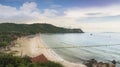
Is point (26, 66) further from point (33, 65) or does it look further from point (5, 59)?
point (5, 59)

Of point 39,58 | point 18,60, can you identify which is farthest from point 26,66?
point 39,58

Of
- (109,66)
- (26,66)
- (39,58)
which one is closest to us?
(26,66)

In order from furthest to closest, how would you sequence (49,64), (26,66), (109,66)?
(109,66) < (49,64) < (26,66)

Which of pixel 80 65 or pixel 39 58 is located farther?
pixel 80 65

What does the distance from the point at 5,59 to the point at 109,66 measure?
24402 mm

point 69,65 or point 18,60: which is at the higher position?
point 18,60

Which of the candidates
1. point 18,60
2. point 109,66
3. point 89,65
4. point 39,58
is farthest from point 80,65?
point 18,60

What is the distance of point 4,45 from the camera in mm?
83938

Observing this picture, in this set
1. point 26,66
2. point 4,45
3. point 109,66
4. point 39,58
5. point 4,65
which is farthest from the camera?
point 4,45

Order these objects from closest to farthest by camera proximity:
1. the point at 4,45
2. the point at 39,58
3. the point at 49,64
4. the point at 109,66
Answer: the point at 49,64
the point at 39,58
the point at 109,66
the point at 4,45

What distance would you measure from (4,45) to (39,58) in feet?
136

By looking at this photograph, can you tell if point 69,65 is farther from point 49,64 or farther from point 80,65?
point 49,64

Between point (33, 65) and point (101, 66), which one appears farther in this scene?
point (101, 66)

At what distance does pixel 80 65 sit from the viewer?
5269 cm
